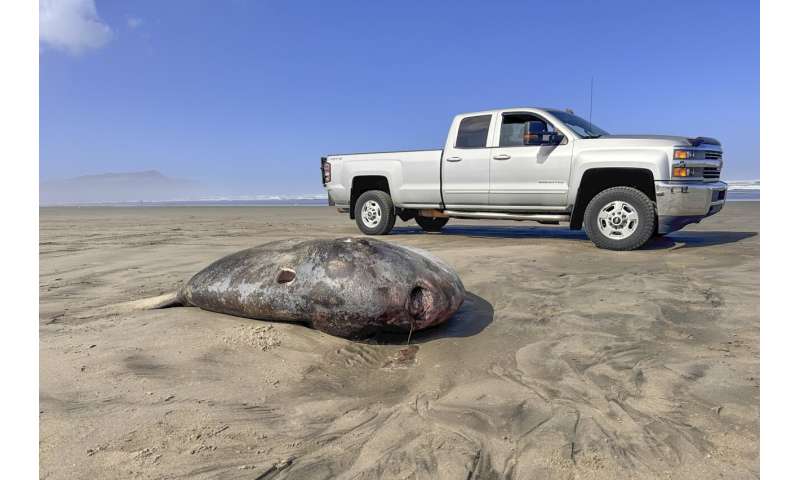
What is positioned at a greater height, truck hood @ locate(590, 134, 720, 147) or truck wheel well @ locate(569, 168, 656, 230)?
truck hood @ locate(590, 134, 720, 147)

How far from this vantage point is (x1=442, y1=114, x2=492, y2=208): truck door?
796 centimetres

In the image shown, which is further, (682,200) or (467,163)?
(467,163)

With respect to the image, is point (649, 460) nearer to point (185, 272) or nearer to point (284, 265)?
point (284, 265)

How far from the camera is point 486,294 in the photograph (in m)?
4.32

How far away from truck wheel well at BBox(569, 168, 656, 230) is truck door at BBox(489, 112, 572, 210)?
0.77 feet

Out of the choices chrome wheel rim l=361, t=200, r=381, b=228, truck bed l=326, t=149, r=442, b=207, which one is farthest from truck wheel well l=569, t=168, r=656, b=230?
chrome wheel rim l=361, t=200, r=381, b=228

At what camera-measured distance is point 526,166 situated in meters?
7.49

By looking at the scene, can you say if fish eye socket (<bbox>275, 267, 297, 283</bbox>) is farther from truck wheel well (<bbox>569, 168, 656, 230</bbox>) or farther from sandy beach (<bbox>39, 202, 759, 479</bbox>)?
truck wheel well (<bbox>569, 168, 656, 230</bbox>)

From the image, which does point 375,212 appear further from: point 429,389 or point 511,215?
point 429,389

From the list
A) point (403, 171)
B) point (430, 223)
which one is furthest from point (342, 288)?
point (430, 223)

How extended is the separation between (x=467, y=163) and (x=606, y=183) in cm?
219

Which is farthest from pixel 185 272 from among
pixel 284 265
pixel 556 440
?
pixel 556 440

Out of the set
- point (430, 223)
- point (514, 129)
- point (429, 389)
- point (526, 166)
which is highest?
point (514, 129)

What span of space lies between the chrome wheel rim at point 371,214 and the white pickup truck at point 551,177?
0.8 inches
